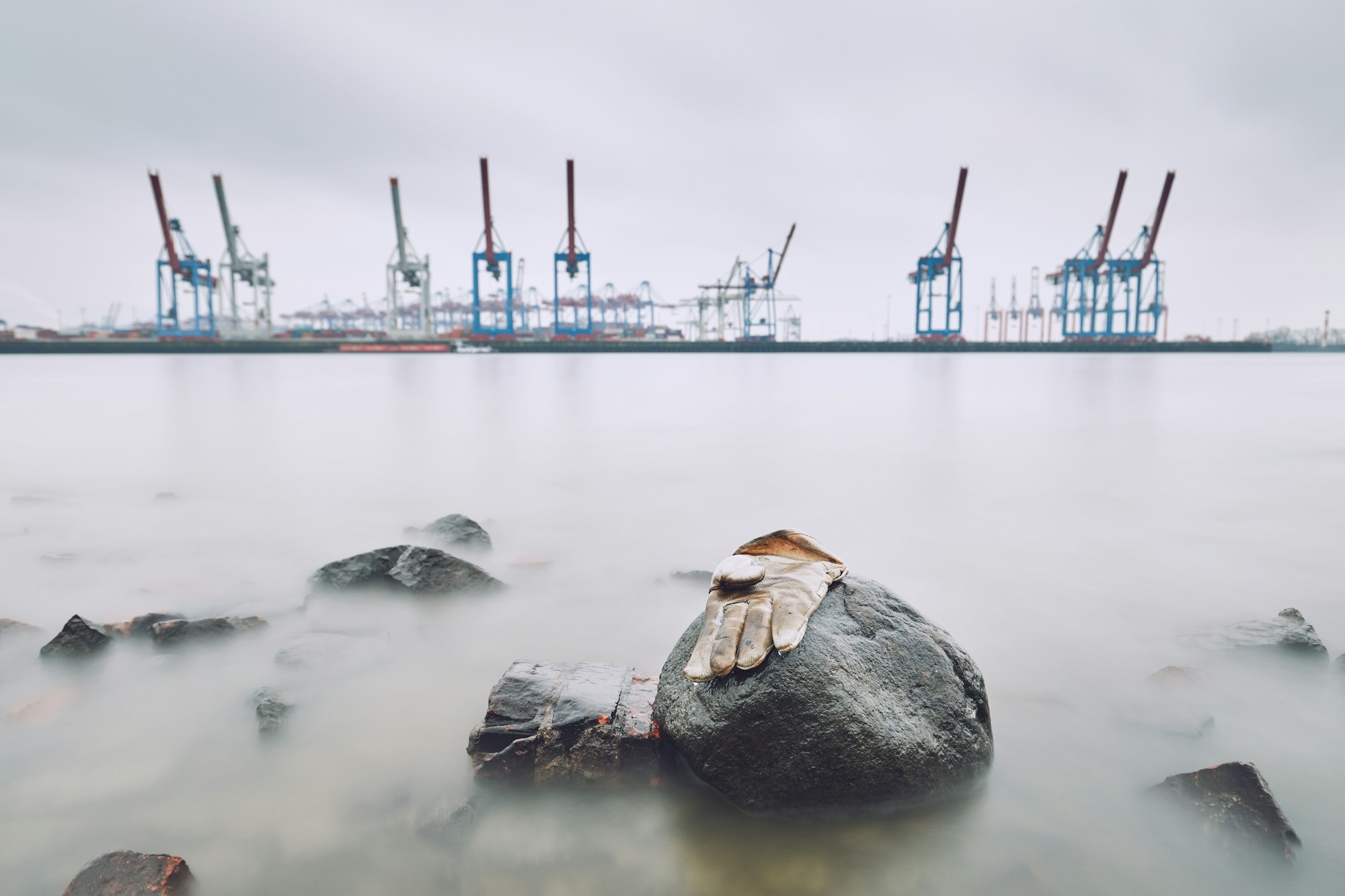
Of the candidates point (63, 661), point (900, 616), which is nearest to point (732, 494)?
point (900, 616)

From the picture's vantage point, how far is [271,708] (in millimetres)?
2994

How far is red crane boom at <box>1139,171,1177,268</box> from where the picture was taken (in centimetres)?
7306

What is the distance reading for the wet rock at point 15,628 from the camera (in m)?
3.85

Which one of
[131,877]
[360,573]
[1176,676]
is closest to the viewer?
[131,877]

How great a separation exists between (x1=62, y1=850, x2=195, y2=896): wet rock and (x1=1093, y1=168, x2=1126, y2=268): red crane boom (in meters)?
88.2

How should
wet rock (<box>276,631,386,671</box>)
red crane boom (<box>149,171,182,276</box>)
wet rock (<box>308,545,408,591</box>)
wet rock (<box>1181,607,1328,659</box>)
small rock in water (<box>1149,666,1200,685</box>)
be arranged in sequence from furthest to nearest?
red crane boom (<box>149,171,182,276</box>) < wet rock (<box>308,545,408,591</box>) < wet rock (<box>1181,607,1328,659</box>) < wet rock (<box>276,631,386,671</box>) < small rock in water (<box>1149,666,1200,685</box>)

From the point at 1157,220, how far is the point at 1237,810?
89.4m

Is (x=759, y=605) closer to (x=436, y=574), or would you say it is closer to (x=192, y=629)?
(x=436, y=574)

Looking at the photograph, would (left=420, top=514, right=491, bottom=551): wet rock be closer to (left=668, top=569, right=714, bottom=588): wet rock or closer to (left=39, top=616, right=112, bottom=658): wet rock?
(left=668, top=569, right=714, bottom=588): wet rock

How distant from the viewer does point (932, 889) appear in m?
2.17

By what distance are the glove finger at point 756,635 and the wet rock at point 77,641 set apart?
343 centimetres

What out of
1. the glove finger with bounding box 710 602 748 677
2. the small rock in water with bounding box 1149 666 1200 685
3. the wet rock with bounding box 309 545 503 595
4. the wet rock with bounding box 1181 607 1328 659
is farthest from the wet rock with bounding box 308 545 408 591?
the wet rock with bounding box 1181 607 1328 659

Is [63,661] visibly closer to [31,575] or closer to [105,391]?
[31,575]

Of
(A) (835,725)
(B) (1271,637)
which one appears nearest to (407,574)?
(A) (835,725)
